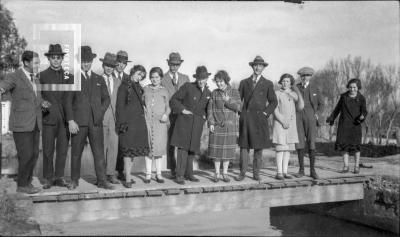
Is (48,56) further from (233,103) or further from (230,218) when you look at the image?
(230,218)

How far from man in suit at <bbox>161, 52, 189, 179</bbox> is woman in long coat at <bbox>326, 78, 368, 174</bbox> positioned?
318cm

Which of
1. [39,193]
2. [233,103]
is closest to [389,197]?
[233,103]

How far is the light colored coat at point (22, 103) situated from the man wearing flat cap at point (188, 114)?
226cm

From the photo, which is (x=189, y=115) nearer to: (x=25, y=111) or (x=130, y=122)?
(x=130, y=122)

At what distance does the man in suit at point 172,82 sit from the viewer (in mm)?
8344

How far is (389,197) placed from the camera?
8.67 metres

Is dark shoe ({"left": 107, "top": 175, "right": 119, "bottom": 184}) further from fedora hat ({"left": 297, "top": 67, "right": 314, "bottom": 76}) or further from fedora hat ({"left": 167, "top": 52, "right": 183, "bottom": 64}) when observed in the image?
fedora hat ({"left": 297, "top": 67, "right": 314, "bottom": 76})

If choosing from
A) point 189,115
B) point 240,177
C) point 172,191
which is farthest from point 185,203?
point 189,115

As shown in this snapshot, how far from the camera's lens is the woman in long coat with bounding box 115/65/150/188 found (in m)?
7.26

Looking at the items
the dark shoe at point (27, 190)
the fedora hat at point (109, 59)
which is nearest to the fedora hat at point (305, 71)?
the fedora hat at point (109, 59)

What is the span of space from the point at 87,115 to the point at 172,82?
6.94 feet

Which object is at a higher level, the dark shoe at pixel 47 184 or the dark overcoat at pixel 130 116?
the dark overcoat at pixel 130 116

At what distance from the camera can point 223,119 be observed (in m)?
7.92

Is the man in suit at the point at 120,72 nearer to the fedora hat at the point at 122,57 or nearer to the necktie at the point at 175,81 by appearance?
the fedora hat at the point at 122,57
